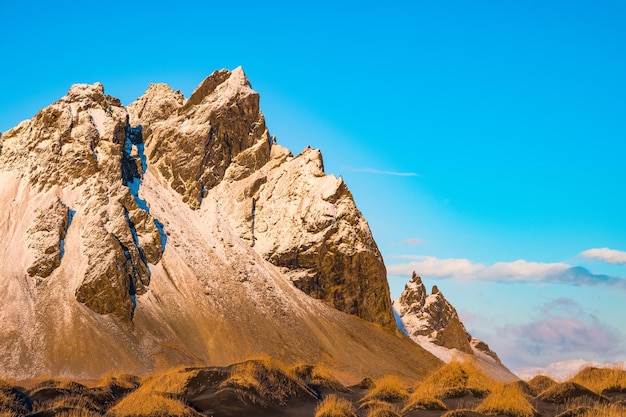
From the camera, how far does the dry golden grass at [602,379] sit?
34406 mm

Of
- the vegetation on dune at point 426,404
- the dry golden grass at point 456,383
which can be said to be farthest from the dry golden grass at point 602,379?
the vegetation on dune at point 426,404

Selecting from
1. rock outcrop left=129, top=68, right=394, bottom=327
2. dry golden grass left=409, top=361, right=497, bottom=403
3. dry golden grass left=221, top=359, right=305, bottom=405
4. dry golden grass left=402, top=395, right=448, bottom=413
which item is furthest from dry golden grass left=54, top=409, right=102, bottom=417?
rock outcrop left=129, top=68, right=394, bottom=327

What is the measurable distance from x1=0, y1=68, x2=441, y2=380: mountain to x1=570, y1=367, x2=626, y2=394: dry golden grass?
9025cm

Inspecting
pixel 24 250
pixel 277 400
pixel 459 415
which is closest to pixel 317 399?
pixel 277 400

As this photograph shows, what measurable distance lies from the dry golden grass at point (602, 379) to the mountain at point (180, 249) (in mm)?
90253

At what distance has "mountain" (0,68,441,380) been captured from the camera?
126250mm

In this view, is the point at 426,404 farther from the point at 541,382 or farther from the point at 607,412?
the point at 541,382

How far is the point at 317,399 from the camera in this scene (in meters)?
35.0

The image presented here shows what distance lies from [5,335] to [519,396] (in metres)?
106

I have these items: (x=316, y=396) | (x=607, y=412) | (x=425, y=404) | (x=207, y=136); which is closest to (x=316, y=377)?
(x=316, y=396)

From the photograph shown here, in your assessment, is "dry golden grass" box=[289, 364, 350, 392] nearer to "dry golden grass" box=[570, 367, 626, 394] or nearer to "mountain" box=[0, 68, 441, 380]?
"dry golden grass" box=[570, 367, 626, 394]

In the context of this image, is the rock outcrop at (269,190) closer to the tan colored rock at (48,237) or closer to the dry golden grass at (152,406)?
the tan colored rock at (48,237)

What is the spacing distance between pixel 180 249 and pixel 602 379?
126536 millimetres

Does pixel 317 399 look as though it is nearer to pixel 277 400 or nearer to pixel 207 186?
pixel 277 400
